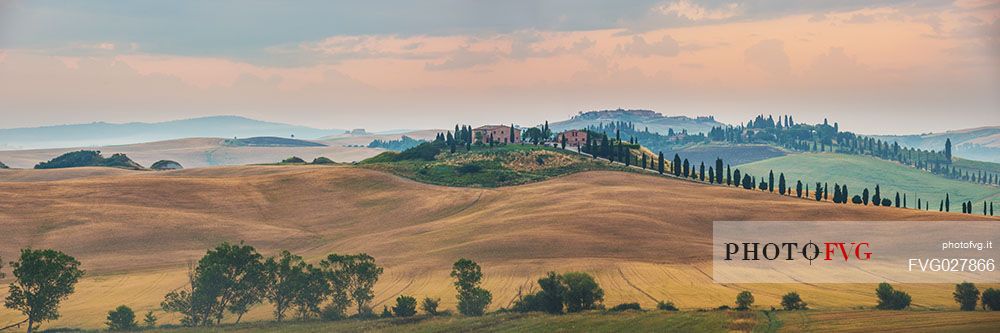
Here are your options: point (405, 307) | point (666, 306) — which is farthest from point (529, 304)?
point (666, 306)

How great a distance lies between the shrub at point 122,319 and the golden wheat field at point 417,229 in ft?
8.28

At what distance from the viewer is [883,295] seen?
86125mm

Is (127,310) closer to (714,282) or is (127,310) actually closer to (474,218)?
(714,282)

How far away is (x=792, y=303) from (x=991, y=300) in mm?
16124

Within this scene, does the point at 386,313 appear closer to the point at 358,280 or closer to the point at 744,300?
the point at 358,280

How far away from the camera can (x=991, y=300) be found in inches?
3250

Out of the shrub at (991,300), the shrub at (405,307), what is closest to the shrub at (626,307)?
the shrub at (405,307)

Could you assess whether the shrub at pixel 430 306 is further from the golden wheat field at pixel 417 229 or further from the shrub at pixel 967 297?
the shrub at pixel 967 297

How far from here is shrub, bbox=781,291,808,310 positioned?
84.9 metres

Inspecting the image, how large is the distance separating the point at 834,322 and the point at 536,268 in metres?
44.5

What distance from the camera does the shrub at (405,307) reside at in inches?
3578

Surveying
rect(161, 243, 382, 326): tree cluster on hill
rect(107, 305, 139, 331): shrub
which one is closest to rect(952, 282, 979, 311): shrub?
rect(161, 243, 382, 326): tree cluster on hill

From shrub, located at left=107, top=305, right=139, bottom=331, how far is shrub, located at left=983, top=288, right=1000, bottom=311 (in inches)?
2939

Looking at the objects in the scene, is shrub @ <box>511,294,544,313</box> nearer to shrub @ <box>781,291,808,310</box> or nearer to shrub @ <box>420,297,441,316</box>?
shrub @ <box>420,297,441,316</box>
